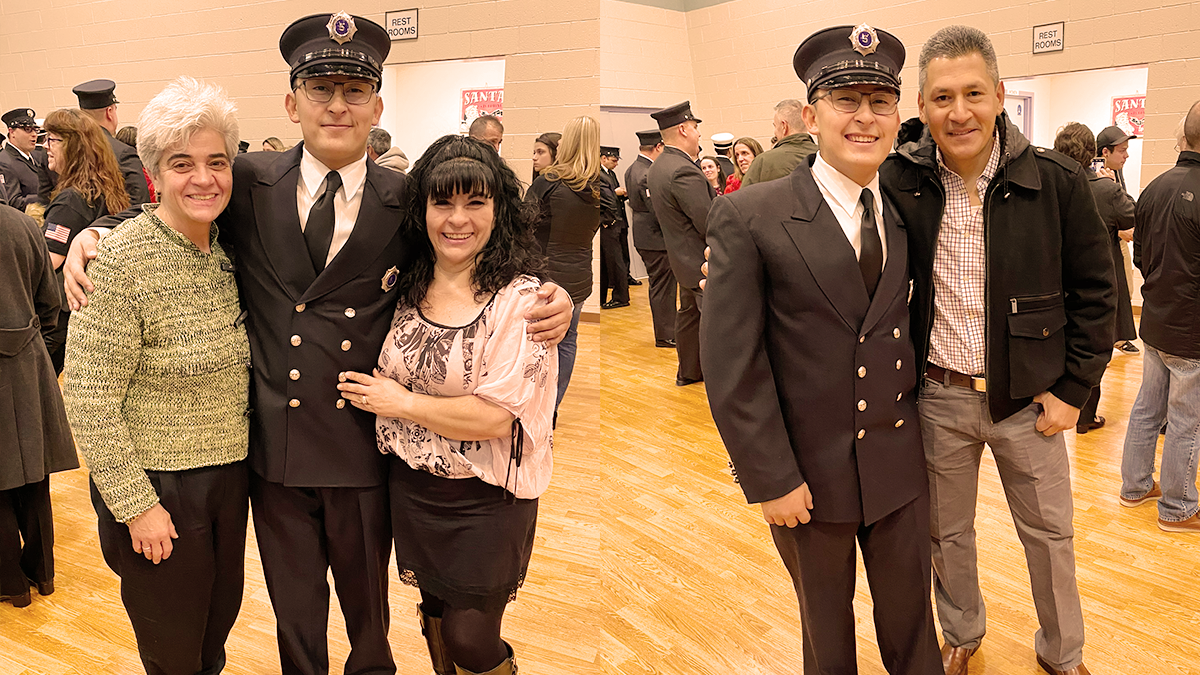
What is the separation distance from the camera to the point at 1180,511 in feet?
12.0

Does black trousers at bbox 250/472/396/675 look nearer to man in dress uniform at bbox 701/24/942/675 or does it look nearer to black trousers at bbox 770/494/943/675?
man in dress uniform at bbox 701/24/942/675

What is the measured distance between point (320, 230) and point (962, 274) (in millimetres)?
1634

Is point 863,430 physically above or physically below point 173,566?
above

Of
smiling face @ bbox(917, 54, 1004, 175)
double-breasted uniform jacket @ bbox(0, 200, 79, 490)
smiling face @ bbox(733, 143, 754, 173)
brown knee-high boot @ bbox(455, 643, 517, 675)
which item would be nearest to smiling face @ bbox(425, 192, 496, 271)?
brown knee-high boot @ bbox(455, 643, 517, 675)

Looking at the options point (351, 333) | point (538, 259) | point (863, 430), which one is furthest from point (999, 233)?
point (351, 333)

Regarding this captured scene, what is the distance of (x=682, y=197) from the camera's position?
18.1ft

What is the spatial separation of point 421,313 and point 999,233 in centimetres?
149

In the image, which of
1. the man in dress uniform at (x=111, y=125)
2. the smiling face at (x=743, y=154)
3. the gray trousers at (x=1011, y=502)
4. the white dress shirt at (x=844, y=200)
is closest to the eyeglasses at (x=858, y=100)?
the white dress shirt at (x=844, y=200)

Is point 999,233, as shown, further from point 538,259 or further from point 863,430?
point 538,259

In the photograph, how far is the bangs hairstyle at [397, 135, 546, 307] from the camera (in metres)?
1.91

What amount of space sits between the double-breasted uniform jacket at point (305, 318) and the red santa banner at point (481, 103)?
7.41 meters

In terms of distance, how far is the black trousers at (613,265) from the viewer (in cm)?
909

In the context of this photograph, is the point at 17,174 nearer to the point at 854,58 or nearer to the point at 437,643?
the point at 437,643

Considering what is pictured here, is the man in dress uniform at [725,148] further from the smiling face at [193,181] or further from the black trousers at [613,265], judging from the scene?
the smiling face at [193,181]
